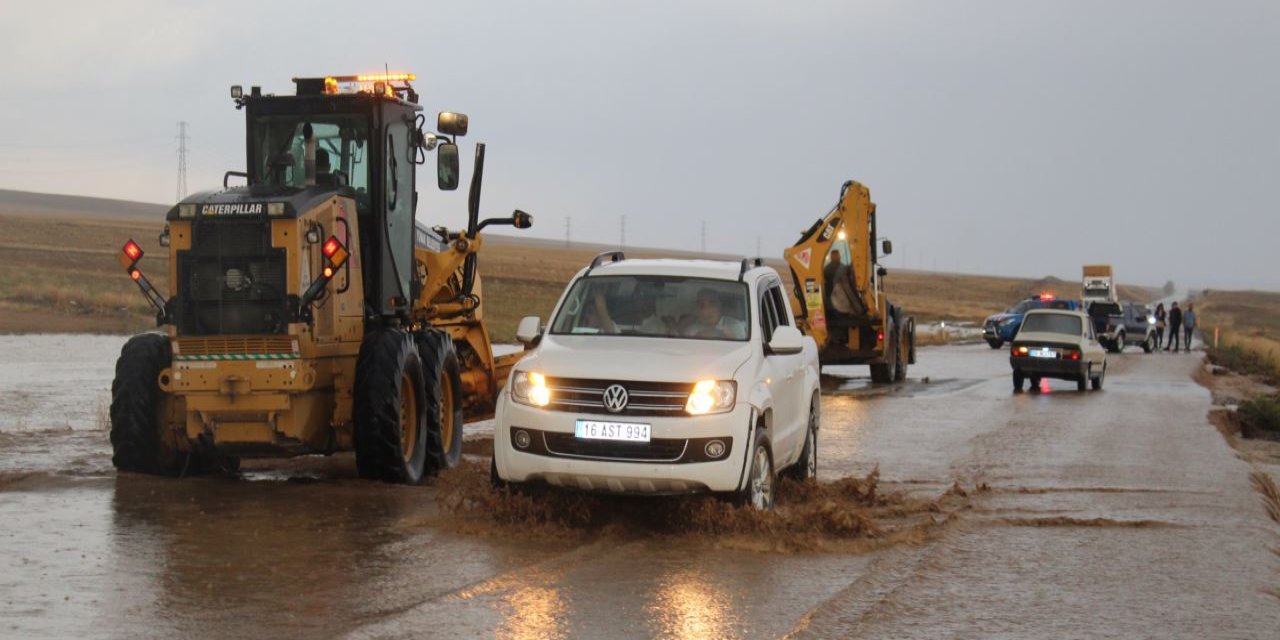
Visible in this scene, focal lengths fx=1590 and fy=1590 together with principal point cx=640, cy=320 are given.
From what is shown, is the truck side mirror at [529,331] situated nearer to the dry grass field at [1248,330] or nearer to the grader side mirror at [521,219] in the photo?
the grader side mirror at [521,219]

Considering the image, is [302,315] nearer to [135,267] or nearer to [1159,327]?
[135,267]

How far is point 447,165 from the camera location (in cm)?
1477

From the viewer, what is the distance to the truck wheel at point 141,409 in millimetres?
12766

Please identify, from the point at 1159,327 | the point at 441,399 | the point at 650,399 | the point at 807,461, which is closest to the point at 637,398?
the point at 650,399

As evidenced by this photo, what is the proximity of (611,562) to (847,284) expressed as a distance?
22.5m

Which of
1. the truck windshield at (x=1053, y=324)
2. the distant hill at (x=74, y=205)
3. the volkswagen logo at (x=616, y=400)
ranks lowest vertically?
the truck windshield at (x=1053, y=324)

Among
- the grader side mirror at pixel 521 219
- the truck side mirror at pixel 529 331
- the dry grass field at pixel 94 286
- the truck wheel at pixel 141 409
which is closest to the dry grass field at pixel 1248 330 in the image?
the dry grass field at pixel 94 286

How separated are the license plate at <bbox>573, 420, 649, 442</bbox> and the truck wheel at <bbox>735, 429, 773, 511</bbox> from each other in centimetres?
77

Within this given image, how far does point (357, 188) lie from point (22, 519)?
14.3ft

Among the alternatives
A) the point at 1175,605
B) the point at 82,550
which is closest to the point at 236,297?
the point at 82,550

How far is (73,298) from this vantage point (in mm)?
47844

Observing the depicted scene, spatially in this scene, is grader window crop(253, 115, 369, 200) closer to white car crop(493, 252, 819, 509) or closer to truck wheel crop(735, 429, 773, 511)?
white car crop(493, 252, 819, 509)

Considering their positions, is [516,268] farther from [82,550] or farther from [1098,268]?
[82,550]

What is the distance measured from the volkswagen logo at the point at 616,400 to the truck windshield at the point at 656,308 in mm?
1241
